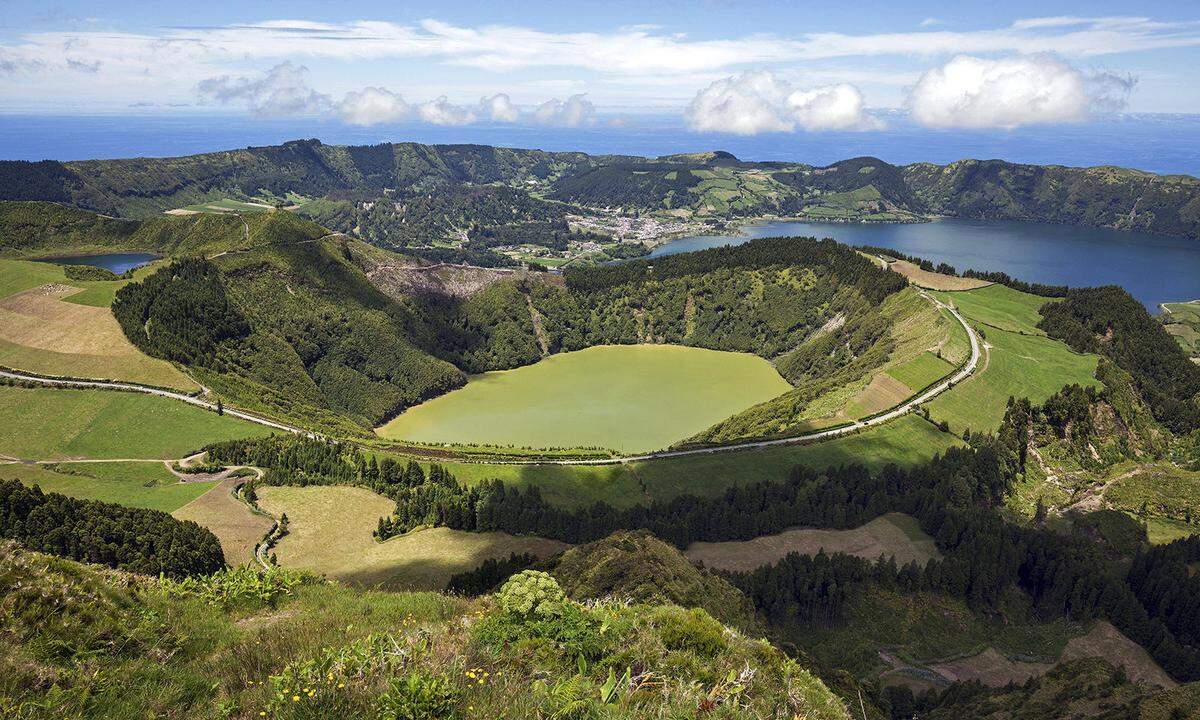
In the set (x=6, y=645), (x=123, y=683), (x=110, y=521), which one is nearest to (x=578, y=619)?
(x=123, y=683)

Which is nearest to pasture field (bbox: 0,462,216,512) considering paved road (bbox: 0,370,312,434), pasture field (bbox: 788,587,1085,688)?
paved road (bbox: 0,370,312,434)

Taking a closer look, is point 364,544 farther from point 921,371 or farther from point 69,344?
point 921,371

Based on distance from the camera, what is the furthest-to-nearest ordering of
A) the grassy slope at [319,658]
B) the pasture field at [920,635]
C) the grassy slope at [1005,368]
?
the grassy slope at [1005,368]
the pasture field at [920,635]
the grassy slope at [319,658]

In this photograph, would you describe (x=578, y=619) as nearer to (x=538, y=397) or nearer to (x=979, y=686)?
(x=979, y=686)

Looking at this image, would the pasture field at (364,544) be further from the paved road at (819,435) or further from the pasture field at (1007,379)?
the pasture field at (1007,379)

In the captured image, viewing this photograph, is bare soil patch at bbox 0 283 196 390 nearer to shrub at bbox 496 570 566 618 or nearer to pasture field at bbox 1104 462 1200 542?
shrub at bbox 496 570 566 618

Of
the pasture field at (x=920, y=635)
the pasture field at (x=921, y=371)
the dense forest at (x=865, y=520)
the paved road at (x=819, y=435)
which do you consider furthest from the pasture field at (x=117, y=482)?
the pasture field at (x=921, y=371)

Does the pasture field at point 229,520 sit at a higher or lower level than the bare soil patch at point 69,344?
lower
